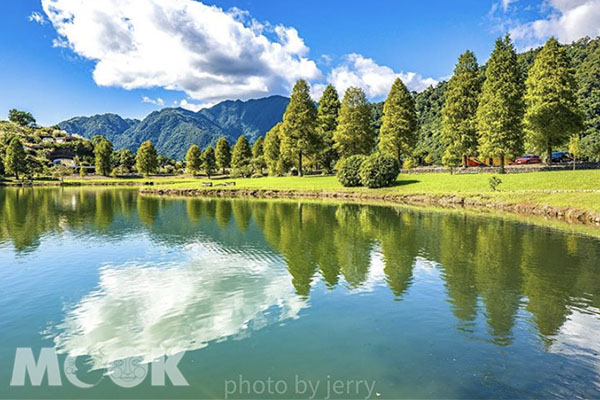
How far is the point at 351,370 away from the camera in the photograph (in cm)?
848

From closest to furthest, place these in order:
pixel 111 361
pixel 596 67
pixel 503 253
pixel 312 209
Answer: pixel 111 361, pixel 503 253, pixel 312 209, pixel 596 67

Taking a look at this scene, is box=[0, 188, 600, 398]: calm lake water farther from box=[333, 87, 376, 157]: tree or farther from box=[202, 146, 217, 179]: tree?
box=[202, 146, 217, 179]: tree

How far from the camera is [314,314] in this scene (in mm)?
11953

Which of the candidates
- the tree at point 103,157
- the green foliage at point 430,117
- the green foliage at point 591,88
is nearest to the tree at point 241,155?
the tree at point 103,157

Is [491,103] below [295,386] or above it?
above

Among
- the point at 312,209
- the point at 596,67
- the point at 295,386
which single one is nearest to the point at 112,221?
the point at 312,209

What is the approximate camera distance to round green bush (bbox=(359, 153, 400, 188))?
5656cm

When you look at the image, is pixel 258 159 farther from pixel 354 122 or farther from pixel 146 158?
pixel 146 158

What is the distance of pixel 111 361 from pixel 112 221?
96.8 feet

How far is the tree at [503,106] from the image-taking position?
51.8 metres

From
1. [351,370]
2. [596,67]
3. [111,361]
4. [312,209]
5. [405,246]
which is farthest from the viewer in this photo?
[596,67]

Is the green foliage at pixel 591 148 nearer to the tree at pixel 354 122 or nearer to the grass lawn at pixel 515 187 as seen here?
the grass lawn at pixel 515 187

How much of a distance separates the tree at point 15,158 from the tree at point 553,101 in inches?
5607

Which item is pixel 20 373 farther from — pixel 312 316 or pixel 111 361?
pixel 312 316
